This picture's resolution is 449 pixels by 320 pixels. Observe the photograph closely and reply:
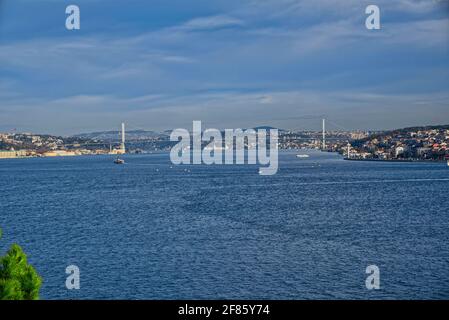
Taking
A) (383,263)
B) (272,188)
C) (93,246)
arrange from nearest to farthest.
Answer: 1. (383,263)
2. (93,246)
3. (272,188)

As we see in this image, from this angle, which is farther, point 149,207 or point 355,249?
point 149,207

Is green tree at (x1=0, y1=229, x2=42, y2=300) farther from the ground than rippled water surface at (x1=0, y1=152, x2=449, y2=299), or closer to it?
farther from the ground

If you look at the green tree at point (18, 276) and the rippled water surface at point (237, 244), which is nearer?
the green tree at point (18, 276)

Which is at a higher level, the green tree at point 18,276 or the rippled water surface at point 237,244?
the green tree at point 18,276

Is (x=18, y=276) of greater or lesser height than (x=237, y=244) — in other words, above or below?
above

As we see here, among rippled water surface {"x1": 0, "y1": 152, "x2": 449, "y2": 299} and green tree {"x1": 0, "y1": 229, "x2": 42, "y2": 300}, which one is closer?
green tree {"x1": 0, "y1": 229, "x2": 42, "y2": 300}

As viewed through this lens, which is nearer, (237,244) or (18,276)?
(18,276)

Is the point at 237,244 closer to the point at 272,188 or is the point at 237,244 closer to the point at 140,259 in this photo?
the point at 140,259

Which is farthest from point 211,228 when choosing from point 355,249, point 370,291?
point 370,291
